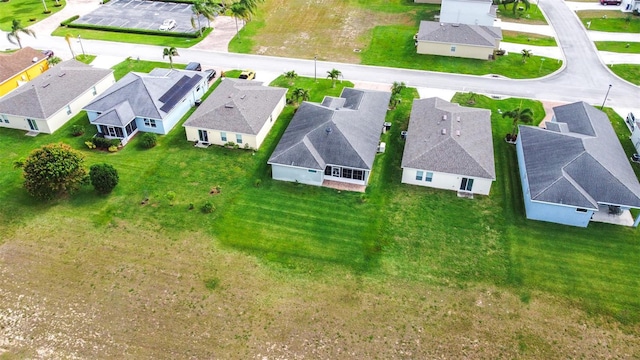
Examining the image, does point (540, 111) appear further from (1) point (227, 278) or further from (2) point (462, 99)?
(1) point (227, 278)

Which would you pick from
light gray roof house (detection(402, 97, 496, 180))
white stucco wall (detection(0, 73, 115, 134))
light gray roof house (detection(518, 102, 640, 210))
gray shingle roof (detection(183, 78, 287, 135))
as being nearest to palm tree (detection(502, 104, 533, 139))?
light gray roof house (detection(518, 102, 640, 210))

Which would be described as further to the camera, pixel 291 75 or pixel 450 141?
pixel 291 75

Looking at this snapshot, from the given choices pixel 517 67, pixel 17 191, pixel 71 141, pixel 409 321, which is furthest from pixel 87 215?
pixel 517 67

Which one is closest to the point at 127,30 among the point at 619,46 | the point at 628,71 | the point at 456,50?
the point at 456,50

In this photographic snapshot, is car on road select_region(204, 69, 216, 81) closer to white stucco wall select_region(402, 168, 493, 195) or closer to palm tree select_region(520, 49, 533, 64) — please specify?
white stucco wall select_region(402, 168, 493, 195)

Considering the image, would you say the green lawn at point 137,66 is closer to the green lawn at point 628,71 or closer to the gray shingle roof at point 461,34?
the gray shingle roof at point 461,34

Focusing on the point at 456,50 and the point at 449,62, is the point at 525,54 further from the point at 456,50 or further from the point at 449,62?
the point at 449,62
